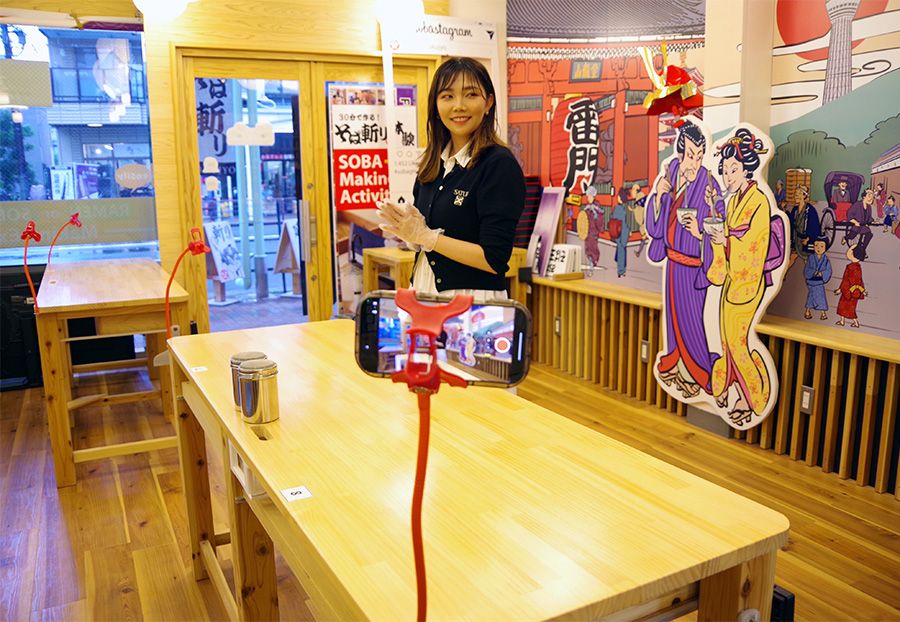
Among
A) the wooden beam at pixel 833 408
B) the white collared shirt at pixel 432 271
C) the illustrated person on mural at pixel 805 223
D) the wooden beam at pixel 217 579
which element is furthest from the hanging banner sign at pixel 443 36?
the wooden beam at pixel 217 579

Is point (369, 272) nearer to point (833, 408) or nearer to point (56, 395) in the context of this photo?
point (56, 395)

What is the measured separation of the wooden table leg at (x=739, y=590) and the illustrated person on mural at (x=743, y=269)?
2575mm

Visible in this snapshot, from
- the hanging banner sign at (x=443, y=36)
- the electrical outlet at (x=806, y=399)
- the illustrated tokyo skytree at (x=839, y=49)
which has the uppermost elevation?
the hanging banner sign at (x=443, y=36)

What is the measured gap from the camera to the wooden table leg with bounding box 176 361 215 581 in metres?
2.56

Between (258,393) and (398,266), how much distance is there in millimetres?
3480

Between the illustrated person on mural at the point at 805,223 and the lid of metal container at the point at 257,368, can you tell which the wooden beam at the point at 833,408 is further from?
the lid of metal container at the point at 257,368

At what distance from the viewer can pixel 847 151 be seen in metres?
3.40

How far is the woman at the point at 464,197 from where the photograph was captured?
2172mm

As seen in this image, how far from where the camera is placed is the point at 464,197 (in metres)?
2.27

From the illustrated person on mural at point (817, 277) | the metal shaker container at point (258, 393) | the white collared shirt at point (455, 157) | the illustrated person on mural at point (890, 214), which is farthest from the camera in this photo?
the illustrated person on mural at point (817, 277)

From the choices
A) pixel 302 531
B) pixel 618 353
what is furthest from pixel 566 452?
pixel 618 353

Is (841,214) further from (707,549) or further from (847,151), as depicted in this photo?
(707,549)

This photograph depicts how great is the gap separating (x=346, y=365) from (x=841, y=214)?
8.39 feet

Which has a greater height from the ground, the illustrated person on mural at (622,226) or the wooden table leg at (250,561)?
the illustrated person on mural at (622,226)
